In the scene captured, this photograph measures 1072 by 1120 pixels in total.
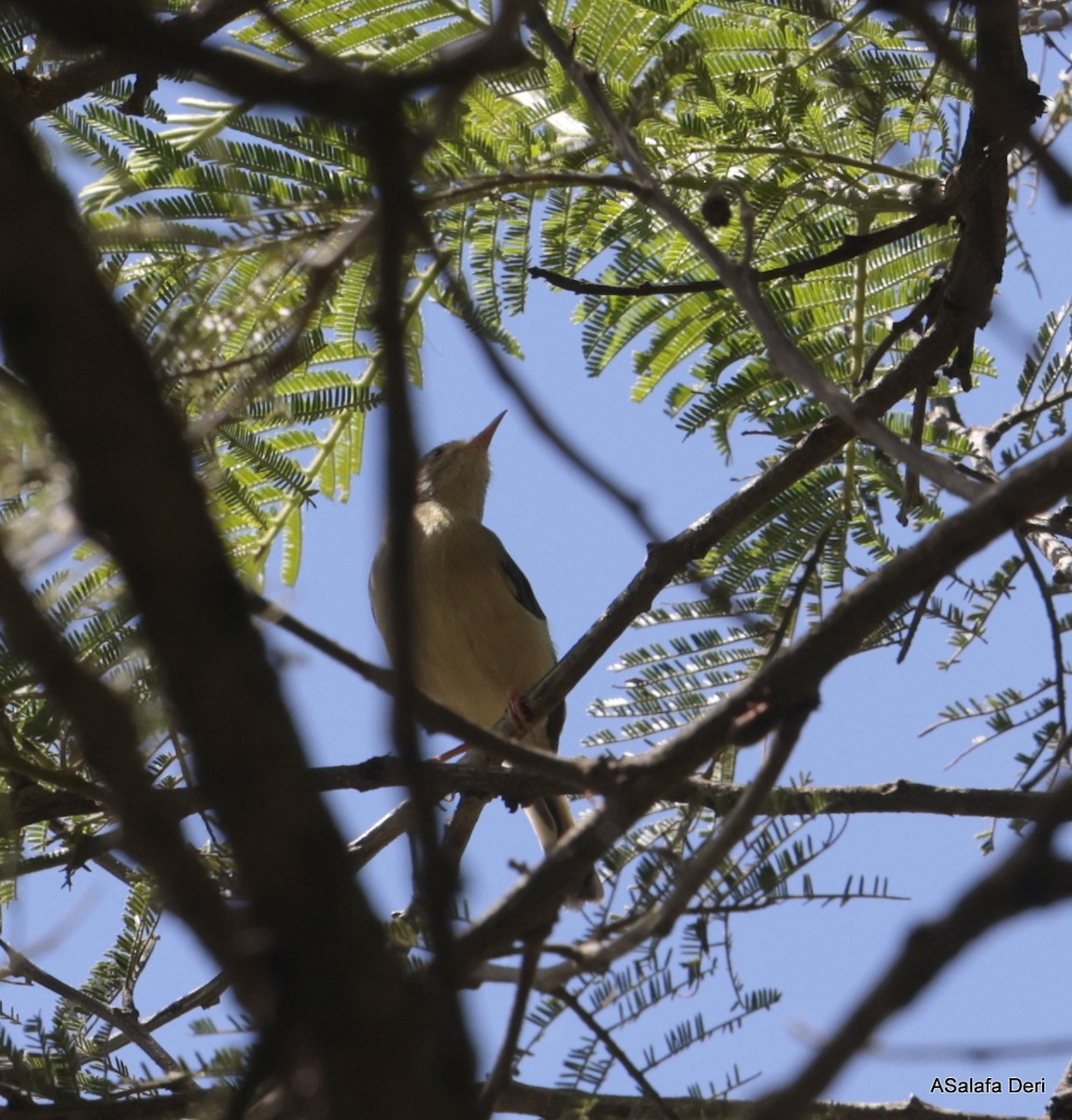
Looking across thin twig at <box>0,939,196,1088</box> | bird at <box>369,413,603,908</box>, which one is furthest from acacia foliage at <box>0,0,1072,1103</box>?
bird at <box>369,413,603,908</box>

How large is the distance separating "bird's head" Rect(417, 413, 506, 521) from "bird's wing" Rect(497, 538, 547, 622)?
Result: 81cm

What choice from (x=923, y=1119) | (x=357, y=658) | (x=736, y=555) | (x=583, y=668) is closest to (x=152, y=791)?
(x=357, y=658)

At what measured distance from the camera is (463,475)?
26.6 feet

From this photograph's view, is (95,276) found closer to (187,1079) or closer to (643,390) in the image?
(187,1079)

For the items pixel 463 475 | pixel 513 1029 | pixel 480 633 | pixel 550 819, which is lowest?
pixel 513 1029

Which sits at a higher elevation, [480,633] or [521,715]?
[480,633]

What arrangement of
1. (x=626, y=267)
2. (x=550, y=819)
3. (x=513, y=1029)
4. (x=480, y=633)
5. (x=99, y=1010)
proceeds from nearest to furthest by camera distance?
(x=513, y=1029) < (x=99, y=1010) < (x=626, y=267) < (x=550, y=819) < (x=480, y=633)

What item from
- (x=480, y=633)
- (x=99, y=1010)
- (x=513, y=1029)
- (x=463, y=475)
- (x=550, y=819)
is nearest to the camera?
(x=513, y=1029)

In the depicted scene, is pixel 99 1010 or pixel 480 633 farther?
pixel 480 633

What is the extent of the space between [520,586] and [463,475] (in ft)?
4.12

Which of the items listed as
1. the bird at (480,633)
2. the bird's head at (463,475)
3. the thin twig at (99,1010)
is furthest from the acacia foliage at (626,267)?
the bird's head at (463,475)

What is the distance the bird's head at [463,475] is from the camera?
8.07 m

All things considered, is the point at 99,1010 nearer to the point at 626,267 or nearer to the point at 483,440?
the point at 626,267

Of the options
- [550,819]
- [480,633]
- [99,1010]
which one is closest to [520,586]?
[480,633]
